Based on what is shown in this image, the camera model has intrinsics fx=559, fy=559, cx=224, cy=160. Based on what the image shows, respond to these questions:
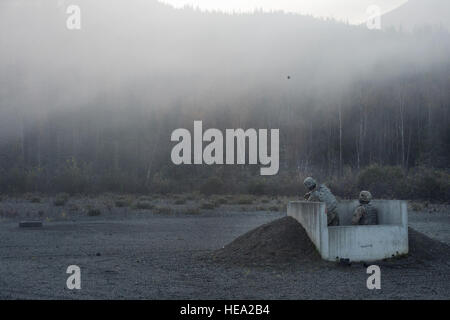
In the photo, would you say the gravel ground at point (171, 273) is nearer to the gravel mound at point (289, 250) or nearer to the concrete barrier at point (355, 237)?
the gravel mound at point (289, 250)

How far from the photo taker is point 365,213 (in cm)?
1184

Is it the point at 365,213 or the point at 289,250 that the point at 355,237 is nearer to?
the point at 365,213

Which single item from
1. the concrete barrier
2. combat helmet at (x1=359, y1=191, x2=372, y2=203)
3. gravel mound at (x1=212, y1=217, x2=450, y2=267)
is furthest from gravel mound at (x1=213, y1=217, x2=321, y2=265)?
combat helmet at (x1=359, y1=191, x2=372, y2=203)

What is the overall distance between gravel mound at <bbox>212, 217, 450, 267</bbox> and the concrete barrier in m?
0.20

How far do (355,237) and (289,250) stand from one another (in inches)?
57.0

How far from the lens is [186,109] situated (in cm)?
8181

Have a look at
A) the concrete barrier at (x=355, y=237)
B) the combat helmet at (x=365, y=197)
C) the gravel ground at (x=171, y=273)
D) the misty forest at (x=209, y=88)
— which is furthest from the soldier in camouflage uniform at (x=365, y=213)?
the misty forest at (x=209, y=88)

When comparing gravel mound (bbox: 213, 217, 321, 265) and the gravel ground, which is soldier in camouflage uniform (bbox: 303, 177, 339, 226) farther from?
the gravel ground

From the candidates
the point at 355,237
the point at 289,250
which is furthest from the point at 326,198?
the point at 289,250

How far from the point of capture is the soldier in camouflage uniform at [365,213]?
11789 mm

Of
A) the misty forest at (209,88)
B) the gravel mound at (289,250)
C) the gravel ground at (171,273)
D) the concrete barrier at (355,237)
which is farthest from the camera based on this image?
the misty forest at (209,88)

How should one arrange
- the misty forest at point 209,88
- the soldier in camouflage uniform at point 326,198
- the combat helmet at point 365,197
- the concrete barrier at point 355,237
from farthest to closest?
the misty forest at point 209,88 < the combat helmet at point 365,197 < the soldier in camouflage uniform at point 326,198 < the concrete barrier at point 355,237

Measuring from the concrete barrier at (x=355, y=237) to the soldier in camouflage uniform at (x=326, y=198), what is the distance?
0.93ft

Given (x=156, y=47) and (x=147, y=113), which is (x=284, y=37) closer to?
(x=156, y=47)
